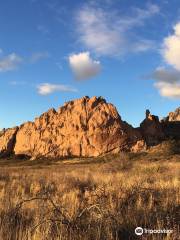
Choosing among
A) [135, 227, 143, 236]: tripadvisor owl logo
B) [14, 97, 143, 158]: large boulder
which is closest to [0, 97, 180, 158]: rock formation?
[14, 97, 143, 158]: large boulder

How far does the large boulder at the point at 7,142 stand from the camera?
116m

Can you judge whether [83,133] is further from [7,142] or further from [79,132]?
[7,142]

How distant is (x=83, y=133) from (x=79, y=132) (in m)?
2.04

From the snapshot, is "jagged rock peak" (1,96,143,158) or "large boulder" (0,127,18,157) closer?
"jagged rock peak" (1,96,143,158)

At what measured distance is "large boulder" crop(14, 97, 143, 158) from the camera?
300 ft

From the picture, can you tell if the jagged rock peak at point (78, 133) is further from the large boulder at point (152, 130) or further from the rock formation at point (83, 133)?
the large boulder at point (152, 130)

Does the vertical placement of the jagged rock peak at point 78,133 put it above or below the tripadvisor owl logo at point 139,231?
above

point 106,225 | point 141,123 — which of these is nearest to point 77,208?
point 106,225

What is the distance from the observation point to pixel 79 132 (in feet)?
325

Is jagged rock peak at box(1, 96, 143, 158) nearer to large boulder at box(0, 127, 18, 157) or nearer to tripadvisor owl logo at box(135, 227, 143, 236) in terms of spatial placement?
large boulder at box(0, 127, 18, 157)

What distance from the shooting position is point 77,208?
9086 mm

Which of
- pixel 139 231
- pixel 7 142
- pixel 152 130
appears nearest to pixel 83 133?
pixel 152 130

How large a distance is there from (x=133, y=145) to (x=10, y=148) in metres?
40.5

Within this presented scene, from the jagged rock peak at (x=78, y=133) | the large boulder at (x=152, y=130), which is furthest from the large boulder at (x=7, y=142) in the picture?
the large boulder at (x=152, y=130)
